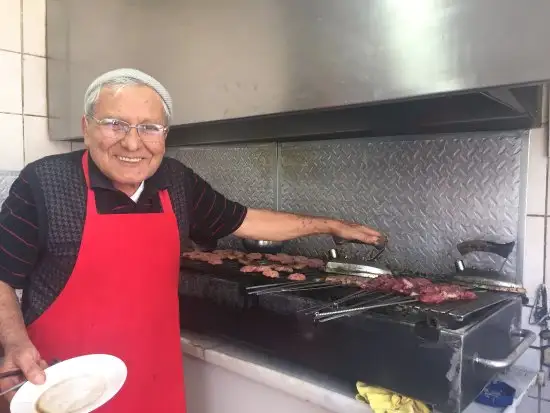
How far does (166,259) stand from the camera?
1155 mm

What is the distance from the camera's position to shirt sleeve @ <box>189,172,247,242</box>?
126 centimetres

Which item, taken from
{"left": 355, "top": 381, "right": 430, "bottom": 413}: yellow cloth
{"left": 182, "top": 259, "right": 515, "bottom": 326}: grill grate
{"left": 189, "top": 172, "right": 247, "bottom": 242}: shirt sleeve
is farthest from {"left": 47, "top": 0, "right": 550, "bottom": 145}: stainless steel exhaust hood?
{"left": 355, "top": 381, "right": 430, "bottom": 413}: yellow cloth

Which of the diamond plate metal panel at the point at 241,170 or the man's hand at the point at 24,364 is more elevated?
the diamond plate metal panel at the point at 241,170

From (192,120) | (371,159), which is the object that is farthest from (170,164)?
(371,159)

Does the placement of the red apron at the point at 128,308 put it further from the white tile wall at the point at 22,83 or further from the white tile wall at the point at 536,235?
the white tile wall at the point at 22,83

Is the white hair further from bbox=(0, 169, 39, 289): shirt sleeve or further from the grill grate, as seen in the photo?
A: the grill grate

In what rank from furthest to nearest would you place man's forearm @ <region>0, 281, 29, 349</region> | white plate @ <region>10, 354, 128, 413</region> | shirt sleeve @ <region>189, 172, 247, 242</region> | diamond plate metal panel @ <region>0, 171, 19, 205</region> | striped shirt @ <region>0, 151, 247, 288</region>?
diamond plate metal panel @ <region>0, 171, 19, 205</region> → shirt sleeve @ <region>189, 172, 247, 242</region> → striped shirt @ <region>0, 151, 247, 288</region> → man's forearm @ <region>0, 281, 29, 349</region> → white plate @ <region>10, 354, 128, 413</region>

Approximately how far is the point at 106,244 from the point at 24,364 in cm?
32

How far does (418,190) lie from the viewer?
150 cm

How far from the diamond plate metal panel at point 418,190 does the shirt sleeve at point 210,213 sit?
521 millimetres

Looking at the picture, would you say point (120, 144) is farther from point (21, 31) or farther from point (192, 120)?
point (21, 31)

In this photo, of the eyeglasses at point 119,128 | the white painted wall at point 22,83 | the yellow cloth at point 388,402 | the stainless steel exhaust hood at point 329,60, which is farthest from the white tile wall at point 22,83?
the yellow cloth at point 388,402

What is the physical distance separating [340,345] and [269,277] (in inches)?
14.8

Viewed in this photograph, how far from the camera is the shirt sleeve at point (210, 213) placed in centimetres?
126
